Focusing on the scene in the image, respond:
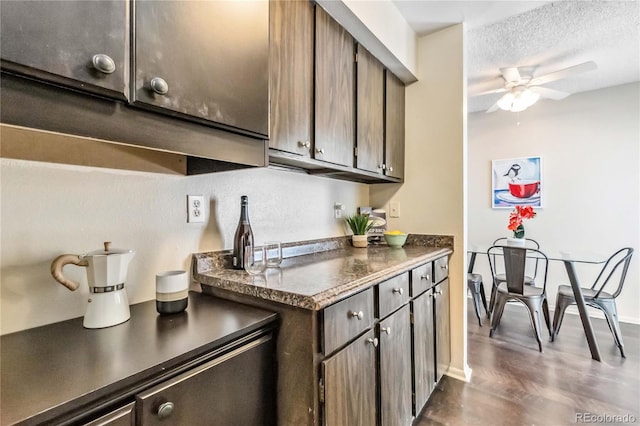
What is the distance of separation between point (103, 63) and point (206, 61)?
11.2 inches

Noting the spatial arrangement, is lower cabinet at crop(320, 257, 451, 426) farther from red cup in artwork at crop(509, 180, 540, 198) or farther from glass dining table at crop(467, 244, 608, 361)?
red cup in artwork at crop(509, 180, 540, 198)

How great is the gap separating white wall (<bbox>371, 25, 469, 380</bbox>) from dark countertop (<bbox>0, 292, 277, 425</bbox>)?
158 centimetres

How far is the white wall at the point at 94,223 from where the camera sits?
0.82 m

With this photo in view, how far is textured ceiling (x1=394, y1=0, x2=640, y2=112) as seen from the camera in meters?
1.93

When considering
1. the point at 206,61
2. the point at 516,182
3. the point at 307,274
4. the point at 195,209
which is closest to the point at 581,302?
the point at 516,182

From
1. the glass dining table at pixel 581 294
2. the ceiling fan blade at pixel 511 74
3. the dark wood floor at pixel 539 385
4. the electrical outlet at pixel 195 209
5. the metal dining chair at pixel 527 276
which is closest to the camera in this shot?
the electrical outlet at pixel 195 209

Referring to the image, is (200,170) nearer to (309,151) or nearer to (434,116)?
(309,151)

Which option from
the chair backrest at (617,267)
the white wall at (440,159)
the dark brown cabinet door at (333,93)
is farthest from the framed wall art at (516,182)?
the dark brown cabinet door at (333,93)

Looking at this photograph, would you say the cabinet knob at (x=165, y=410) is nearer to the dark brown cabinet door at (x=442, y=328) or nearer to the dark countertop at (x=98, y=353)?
the dark countertop at (x=98, y=353)

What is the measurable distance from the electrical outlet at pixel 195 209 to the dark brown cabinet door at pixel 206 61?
0.44 metres

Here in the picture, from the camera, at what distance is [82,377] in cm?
60

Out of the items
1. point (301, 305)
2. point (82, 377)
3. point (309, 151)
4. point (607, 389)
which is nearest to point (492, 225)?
point (607, 389)

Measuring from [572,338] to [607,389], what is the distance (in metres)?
0.88

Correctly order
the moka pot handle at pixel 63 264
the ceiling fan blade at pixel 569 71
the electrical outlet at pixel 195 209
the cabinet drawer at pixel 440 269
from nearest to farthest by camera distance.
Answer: the moka pot handle at pixel 63 264, the electrical outlet at pixel 195 209, the cabinet drawer at pixel 440 269, the ceiling fan blade at pixel 569 71
